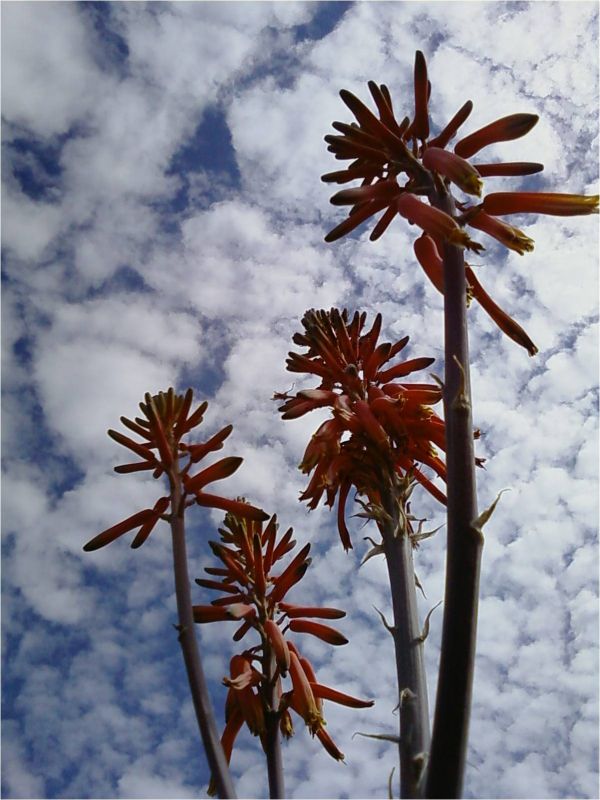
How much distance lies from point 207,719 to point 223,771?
23cm

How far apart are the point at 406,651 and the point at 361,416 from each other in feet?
Answer: 5.02

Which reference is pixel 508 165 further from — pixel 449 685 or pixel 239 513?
pixel 449 685

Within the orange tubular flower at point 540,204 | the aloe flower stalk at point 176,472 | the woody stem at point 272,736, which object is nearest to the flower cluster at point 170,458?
the aloe flower stalk at point 176,472

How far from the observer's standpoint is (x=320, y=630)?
15.1ft

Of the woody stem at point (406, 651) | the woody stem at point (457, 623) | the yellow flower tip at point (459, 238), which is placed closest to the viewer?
the woody stem at point (457, 623)

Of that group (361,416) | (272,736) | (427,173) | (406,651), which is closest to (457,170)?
(427,173)

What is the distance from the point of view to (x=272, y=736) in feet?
12.6

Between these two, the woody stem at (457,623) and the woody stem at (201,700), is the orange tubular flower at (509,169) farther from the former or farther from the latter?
the woody stem at (201,700)

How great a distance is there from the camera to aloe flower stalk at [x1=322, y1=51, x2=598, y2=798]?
2770 millimetres

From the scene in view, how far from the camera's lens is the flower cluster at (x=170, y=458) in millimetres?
3650

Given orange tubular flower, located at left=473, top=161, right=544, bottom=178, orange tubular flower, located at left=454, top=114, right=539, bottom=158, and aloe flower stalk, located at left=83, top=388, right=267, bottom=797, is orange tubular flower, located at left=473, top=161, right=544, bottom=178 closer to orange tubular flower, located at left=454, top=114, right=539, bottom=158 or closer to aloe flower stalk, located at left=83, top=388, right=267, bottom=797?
orange tubular flower, located at left=454, top=114, right=539, bottom=158

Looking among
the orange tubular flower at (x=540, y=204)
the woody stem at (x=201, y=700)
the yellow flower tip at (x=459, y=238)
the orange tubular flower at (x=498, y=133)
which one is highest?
the orange tubular flower at (x=498, y=133)

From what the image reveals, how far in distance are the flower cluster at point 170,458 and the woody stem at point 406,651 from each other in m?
1.20

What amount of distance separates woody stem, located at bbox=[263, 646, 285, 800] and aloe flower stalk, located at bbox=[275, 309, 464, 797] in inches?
23.0
